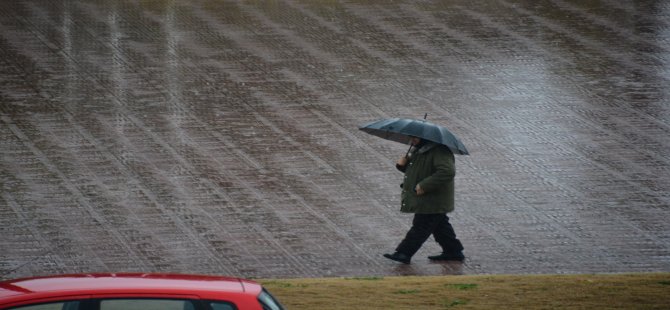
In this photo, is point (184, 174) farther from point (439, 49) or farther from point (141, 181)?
point (439, 49)

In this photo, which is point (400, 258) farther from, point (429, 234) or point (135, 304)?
point (135, 304)

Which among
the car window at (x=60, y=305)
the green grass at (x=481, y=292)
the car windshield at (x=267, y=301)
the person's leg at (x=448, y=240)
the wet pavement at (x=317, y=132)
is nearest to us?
the car window at (x=60, y=305)

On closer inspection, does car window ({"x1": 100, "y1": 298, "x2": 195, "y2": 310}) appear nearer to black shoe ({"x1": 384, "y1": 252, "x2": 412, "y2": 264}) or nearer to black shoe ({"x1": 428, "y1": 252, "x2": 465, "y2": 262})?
black shoe ({"x1": 384, "y1": 252, "x2": 412, "y2": 264})

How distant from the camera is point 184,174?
1454cm

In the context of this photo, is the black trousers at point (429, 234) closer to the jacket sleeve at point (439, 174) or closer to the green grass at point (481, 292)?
the jacket sleeve at point (439, 174)

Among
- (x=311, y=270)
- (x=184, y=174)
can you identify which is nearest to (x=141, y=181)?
(x=184, y=174)

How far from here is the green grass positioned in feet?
30.4

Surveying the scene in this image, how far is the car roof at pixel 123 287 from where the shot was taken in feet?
21.3

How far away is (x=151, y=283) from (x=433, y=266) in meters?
5.29

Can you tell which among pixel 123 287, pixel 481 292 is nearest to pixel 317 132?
pixel 481 292

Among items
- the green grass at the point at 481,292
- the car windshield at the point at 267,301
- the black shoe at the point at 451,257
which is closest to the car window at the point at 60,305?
the car windshield at the point at 267,301

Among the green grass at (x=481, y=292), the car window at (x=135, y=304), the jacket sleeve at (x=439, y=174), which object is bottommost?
the green grass at (x=481, y=292)

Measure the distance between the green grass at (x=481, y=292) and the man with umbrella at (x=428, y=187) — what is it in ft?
3.30

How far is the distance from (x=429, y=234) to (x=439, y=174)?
60 centimetres
